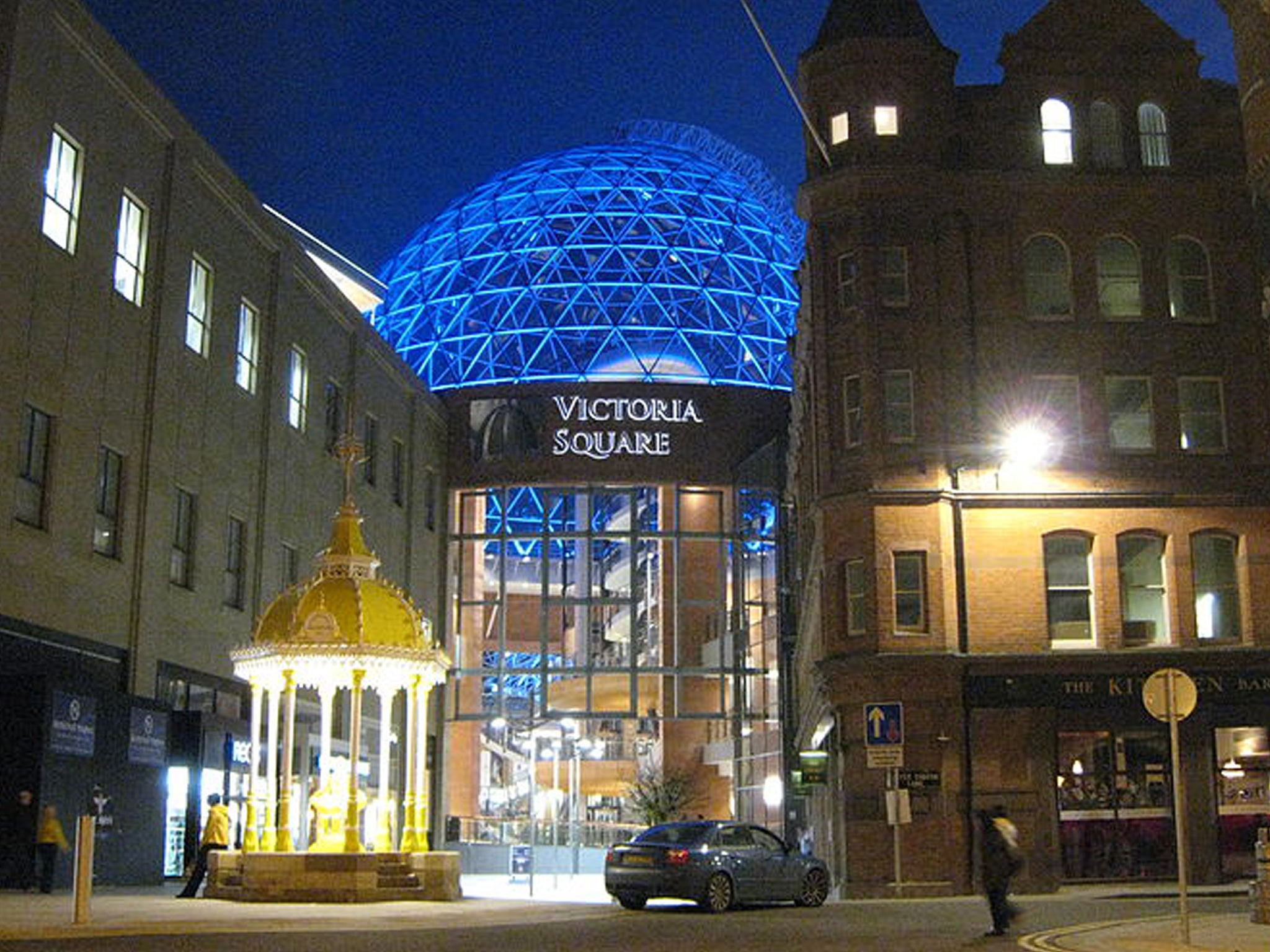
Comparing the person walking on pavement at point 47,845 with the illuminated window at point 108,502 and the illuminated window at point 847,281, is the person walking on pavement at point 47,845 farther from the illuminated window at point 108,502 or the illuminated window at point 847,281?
the illuminated window at point 847,281

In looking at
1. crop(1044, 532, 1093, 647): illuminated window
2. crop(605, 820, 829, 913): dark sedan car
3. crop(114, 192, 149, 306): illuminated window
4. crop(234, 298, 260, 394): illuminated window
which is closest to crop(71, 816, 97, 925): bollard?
crop(605, 820, 829, 913): dark sedan car

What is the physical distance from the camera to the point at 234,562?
37.7 meters

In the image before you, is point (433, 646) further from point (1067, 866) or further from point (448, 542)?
point (448, 542)

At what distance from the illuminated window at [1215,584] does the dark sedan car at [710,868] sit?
12.5 metres

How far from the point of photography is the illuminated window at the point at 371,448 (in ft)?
159

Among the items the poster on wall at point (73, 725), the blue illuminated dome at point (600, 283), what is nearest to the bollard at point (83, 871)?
the poster on wall at point (73, 725)

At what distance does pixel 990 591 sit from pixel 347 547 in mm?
14292

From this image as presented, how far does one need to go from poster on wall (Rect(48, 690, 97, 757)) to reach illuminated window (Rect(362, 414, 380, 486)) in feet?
66.1

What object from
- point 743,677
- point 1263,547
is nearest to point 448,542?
point 743,677

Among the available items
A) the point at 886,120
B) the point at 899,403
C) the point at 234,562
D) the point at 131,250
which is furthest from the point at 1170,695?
the point at 234,562

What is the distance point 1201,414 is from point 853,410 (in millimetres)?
7682

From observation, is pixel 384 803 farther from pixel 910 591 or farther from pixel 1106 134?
pixel 1106 134

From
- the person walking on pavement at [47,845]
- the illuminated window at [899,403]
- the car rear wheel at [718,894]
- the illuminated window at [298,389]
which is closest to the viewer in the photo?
the car rear wheel at [718,894]

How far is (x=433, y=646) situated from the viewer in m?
27.8
